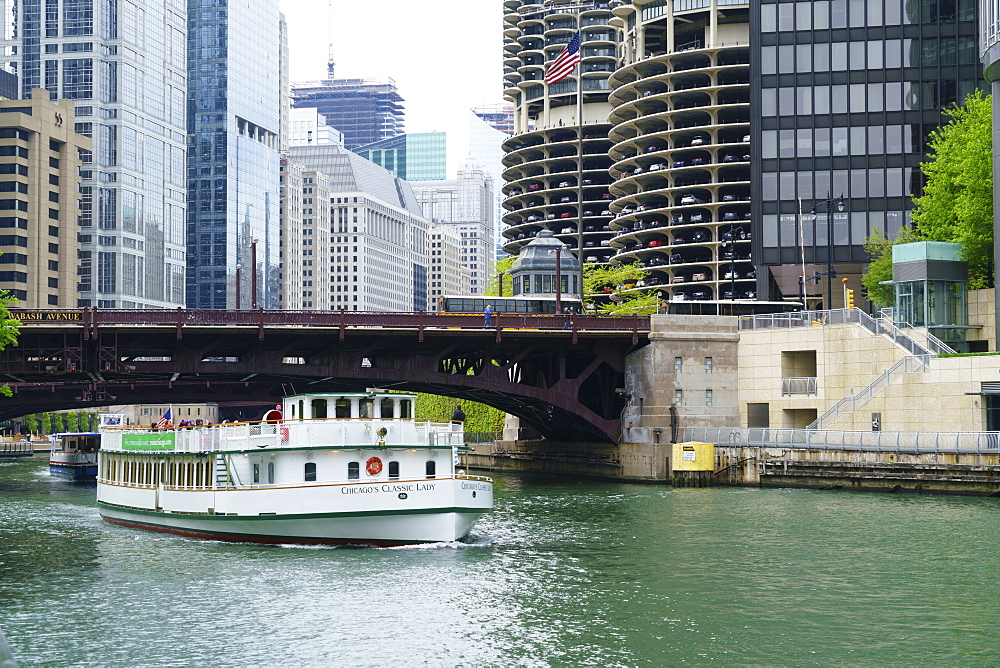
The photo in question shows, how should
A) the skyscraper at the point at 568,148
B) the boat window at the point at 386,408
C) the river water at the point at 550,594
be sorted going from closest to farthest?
the river water at the point at 550,594, the boat window at the point at 386,408, the skyscraper at the point at 568,148

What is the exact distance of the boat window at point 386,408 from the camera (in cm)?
5512

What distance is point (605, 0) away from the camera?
19950cm

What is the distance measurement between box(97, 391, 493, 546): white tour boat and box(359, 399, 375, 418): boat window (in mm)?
42

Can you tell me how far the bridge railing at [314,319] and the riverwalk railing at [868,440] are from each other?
12.8 meters

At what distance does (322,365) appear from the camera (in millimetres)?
88312

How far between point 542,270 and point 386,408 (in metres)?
63.9

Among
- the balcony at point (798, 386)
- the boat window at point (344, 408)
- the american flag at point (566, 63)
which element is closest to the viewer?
the boat window at point (344, 408)

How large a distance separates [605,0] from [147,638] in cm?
17610

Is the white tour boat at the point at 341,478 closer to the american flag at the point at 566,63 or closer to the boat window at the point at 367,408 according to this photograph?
the boat window at the point at 367,408

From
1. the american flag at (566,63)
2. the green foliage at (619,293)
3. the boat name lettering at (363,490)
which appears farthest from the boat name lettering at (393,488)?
the american flag at (566,63)

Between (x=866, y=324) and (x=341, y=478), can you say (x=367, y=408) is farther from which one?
(x=866, y=324)

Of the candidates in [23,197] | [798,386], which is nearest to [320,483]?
[798,386]

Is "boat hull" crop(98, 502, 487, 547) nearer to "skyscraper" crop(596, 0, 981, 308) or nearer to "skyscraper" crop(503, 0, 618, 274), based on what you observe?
"skyscraper" crop(596, 0, 981, 308)

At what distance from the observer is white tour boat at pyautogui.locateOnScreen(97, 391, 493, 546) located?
53.0m
